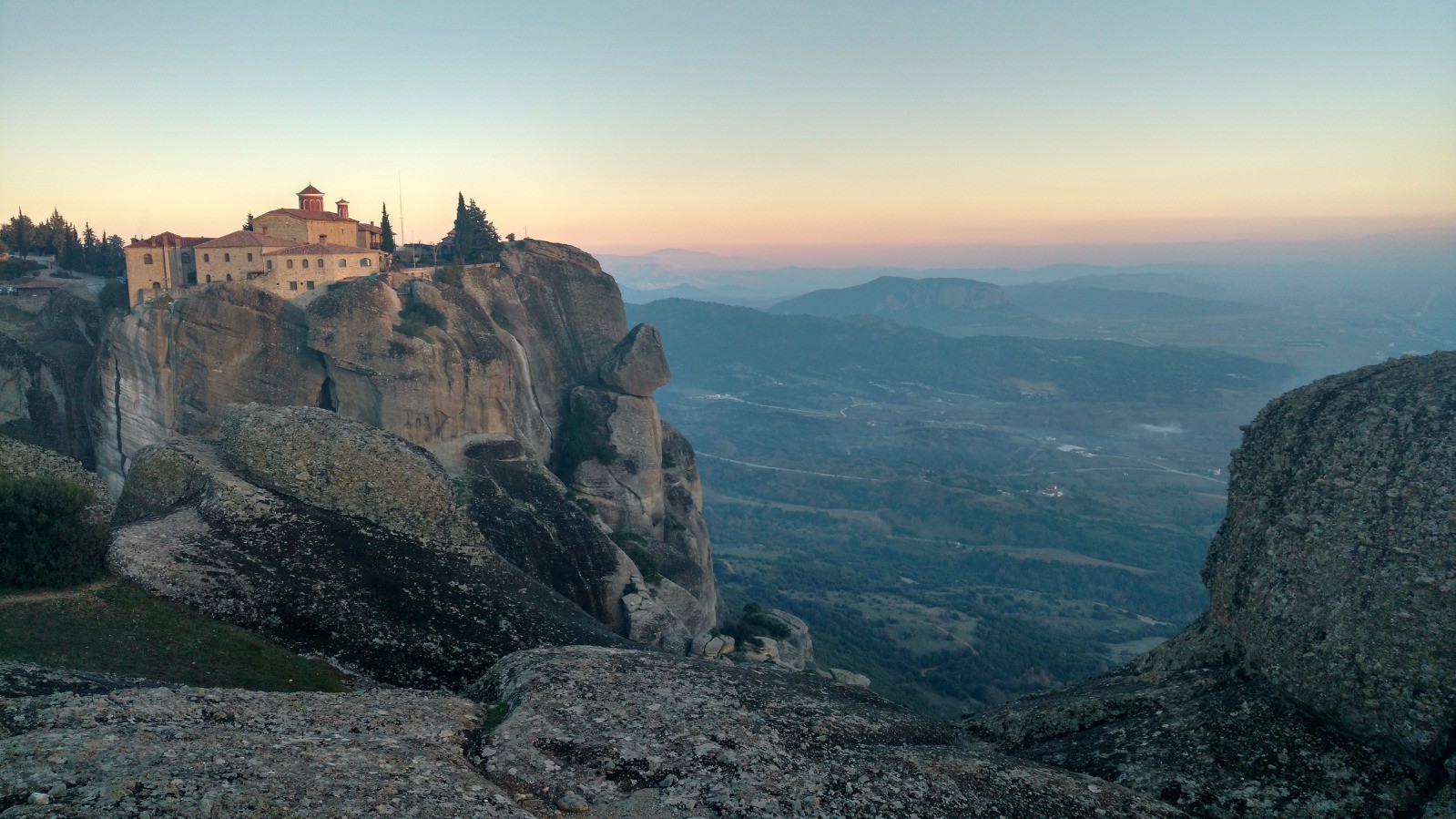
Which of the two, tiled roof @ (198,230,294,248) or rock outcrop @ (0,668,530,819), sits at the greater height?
tiled roof @ (198,230,294,248)

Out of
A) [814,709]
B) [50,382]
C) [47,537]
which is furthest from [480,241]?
[814,709]

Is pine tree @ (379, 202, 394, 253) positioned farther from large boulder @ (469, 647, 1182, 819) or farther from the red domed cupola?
large boulder @ (469, 647, 1182, 819)

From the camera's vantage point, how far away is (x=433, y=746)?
1675 centimetres

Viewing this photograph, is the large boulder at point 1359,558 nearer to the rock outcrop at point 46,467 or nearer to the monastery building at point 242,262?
the rock outcrop at point 46,467

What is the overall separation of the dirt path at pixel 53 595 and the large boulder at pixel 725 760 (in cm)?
1223

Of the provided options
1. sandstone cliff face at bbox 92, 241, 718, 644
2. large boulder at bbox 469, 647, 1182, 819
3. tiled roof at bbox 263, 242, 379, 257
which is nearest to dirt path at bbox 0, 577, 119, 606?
large boulder at bbox 469, 647, 1182, 819

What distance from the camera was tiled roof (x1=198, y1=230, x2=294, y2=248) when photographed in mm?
58188

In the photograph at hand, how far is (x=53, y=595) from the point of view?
23656 mm

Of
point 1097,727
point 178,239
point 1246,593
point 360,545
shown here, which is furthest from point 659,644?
point 178,239

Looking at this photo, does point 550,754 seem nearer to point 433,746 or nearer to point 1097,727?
point 433,746

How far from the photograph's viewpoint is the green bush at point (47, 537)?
79.4 feet

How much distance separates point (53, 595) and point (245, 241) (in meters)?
41.5

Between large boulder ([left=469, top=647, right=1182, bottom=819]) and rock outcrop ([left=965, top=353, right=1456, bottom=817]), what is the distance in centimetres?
235

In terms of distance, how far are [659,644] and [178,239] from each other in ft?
154
